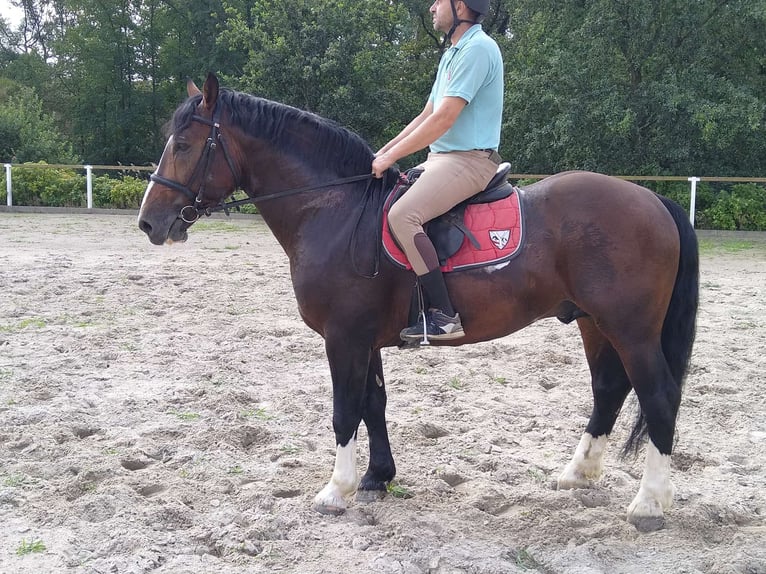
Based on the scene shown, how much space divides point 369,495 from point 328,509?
0.95 ft

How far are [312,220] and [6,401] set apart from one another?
2789mm

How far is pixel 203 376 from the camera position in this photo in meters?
5.43

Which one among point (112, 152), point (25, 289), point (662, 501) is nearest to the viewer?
point (662, 501)

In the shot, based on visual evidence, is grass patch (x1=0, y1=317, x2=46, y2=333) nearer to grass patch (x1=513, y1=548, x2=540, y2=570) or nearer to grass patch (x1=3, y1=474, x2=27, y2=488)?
grass patch (x1=3, y1=474, x2=27, y2=488)

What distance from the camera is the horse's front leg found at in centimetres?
342

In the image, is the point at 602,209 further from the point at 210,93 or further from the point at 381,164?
the point at 210,93

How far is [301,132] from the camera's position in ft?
12.0

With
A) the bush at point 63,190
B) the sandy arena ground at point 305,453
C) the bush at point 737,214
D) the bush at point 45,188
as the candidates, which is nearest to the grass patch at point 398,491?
the sandy arena ground at point 305,453

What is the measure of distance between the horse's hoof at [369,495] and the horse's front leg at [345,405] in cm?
8

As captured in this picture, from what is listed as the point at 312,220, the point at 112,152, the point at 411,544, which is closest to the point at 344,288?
the point at 312,220

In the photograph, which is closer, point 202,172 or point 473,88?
point 473,88

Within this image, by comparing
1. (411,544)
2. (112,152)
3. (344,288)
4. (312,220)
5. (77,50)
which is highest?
(77,50)

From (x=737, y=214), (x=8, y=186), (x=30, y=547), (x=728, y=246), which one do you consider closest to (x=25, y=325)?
(x=30, y=547)

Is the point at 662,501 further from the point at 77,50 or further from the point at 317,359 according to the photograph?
the point at 77,50
